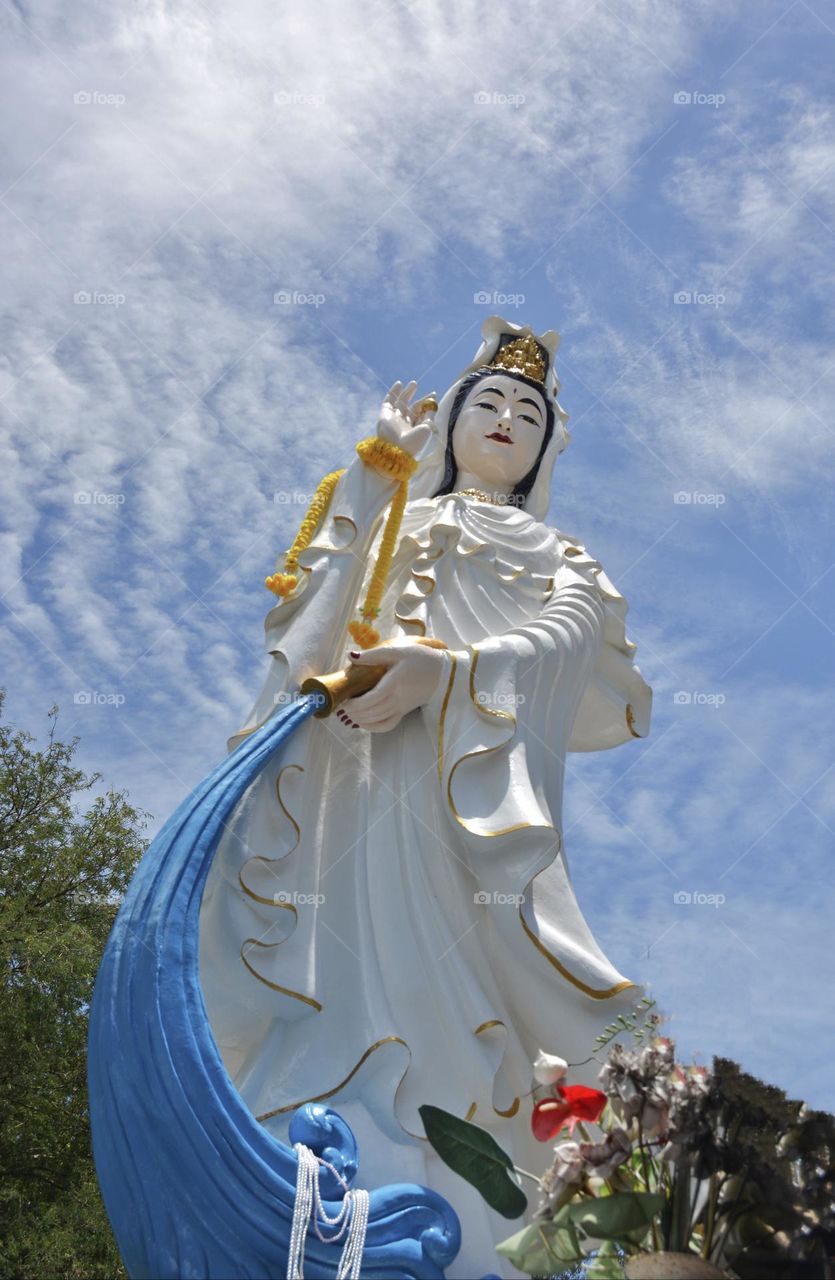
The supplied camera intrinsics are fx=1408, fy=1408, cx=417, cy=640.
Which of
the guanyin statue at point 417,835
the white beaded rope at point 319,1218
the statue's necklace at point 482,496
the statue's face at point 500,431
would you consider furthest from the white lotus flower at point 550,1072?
the statue's face at point 500,431

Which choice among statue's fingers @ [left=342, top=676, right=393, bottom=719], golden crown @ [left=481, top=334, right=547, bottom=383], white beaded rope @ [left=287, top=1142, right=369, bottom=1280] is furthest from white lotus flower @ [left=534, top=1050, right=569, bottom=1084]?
golden crown @ [left=481, top=334, right=547, bottom=383]

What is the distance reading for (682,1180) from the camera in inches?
117

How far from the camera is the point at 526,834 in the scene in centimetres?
469

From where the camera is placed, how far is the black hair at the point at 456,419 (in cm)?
659

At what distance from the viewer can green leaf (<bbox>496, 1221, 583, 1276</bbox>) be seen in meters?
2.91

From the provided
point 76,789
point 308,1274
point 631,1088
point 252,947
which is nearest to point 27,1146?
point 76,789

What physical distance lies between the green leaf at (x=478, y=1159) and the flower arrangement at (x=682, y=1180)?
136 mm

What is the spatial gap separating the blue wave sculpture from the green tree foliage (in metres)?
3.90

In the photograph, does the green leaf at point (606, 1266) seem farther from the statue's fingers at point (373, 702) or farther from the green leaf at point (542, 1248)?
the statue's fingers at point (373, 702)

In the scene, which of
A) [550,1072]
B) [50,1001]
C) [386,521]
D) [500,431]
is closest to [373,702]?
[386,521]

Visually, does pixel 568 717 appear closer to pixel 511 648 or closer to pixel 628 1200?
pixel 511 648

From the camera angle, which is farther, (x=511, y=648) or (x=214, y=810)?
(x=511, y=648)

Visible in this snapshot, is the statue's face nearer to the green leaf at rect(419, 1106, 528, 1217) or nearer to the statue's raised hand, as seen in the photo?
the statue's raised hand

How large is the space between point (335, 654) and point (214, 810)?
40.9 inches
